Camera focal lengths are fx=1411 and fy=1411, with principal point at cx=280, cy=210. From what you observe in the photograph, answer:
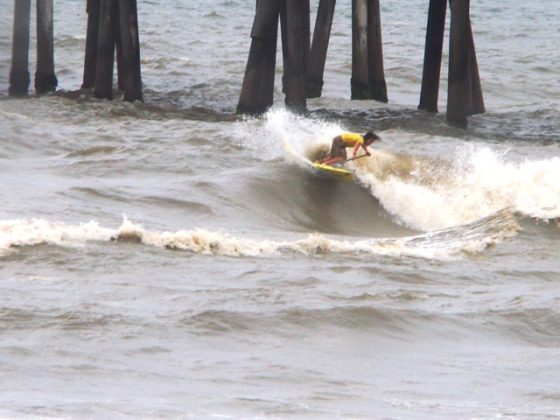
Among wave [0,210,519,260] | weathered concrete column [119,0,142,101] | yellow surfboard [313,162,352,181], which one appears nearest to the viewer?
wave [0,210,519,260]

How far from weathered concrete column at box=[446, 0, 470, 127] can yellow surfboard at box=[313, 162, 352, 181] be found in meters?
2.98

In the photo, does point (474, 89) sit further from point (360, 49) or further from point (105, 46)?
point (105, 46)

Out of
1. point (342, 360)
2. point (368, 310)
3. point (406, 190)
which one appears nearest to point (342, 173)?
point (406, 190)

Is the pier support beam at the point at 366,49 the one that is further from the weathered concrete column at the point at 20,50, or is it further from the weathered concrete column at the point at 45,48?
the weathered concrete column at the point at 20,50

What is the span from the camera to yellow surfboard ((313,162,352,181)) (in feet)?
53.9

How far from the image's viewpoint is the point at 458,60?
61.2ft

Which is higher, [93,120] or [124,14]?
[124,14]

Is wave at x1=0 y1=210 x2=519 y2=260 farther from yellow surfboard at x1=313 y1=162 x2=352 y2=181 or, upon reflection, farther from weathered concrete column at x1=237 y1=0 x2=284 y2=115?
weathered concrete column at x1=237 y1=0 x2=284 y2=115

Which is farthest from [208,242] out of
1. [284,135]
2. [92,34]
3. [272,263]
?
[92,34]

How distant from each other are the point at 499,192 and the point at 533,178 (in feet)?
1.38

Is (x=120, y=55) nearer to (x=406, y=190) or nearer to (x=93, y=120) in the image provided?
(x=93, y=120)

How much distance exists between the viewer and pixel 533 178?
16281 millimetres

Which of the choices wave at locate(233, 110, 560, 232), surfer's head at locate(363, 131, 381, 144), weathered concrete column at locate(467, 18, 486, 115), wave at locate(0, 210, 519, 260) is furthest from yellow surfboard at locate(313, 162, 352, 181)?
weathered concrete column at locate(467, 18, 486, 115)

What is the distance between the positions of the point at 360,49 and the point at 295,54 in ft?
7.70
